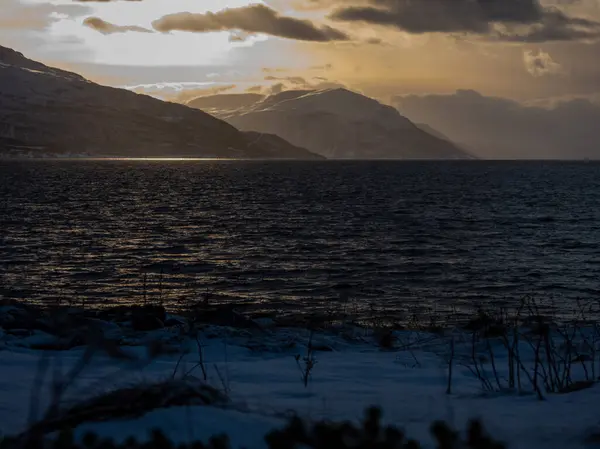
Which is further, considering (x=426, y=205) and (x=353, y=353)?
(x=426, y=205)

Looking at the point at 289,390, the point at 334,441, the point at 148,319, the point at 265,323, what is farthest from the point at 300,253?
the point at 334,441

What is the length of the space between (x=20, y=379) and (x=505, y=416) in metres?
4.80

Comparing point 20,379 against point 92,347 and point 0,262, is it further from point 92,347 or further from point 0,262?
point 0,262

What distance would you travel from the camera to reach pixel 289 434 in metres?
3.61

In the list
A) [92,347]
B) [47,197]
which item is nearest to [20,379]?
[92,347]

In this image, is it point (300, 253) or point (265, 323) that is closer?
point (265, 323)

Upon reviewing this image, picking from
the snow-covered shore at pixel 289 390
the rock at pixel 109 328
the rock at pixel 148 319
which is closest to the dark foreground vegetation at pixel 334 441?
the snow-covered shore at pixel 289 390

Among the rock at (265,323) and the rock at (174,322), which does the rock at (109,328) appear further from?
the rock at (265,323)

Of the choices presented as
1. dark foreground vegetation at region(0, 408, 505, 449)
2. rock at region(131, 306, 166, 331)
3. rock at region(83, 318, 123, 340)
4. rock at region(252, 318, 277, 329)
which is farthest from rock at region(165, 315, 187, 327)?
dark foreground vegetation at region(0, 408, 505, 449)

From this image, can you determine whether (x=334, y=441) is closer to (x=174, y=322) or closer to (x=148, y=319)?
(x=148, y=319)

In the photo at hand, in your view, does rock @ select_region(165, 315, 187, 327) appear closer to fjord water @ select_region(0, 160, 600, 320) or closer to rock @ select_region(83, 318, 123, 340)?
rock @ select_region(83, 318, 123, 340)

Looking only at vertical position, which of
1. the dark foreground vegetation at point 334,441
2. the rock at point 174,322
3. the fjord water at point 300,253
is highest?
the dark foreground vegetation at point 334,441

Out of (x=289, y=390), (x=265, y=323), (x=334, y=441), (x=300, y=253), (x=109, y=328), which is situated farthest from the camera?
(x=300, y=253)

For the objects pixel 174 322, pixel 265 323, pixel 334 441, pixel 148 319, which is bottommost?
pixel 265 323
